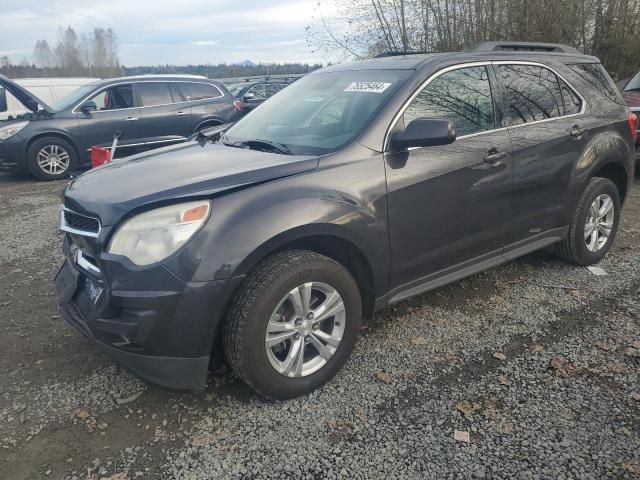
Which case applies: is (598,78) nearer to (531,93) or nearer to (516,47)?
(516,47)

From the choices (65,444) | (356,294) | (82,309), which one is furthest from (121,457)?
(356,294)

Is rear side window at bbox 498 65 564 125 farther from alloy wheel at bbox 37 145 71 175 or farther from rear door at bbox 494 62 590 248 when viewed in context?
alloy wheel at bbox 37 145 71 175

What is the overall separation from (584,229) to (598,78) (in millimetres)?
1316

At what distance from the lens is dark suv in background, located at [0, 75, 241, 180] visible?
9086 millimetres

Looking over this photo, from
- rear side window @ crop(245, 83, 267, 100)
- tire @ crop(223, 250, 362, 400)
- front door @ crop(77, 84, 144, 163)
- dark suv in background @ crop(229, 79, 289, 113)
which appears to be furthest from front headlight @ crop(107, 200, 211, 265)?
rear side window @ crop(245, 83, 267, 100)

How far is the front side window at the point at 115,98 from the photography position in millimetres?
9617

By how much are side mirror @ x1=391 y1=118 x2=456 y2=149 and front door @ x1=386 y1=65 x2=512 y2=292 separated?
0.11m

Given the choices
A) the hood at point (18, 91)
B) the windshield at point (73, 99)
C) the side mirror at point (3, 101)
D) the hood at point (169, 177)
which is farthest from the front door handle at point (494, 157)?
the side mirror at point (3, 101)

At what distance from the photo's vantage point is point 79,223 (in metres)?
2.78

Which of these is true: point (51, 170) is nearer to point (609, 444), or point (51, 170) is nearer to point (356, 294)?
point (356, 294)

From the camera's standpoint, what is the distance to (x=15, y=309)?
3992 millimetres

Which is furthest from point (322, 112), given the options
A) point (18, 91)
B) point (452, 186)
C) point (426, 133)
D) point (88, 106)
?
point (88, 106)

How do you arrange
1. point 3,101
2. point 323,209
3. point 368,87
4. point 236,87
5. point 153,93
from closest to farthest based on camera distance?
1. point 323,209
2. point 368,87
3. point 153,93
4. point 3,101
5. point 236,87

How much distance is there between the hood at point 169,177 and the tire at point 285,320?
0.45 meters
